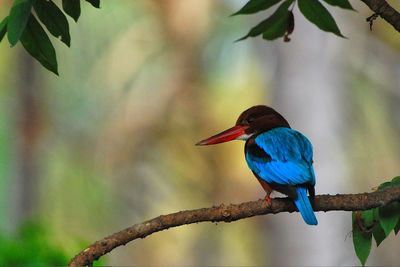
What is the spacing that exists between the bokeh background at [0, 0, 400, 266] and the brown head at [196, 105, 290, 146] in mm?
5032

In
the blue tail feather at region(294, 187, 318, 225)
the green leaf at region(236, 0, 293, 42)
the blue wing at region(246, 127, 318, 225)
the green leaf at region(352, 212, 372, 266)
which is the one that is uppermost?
the green leaf at region(236, 0, 293, 42)

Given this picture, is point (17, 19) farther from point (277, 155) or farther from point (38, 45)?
point (277, 155)

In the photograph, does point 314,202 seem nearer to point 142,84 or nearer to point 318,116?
point 318,116

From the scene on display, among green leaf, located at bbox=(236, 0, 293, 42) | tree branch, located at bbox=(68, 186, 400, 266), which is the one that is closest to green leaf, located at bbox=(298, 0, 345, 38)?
green leaf, located at bbox=(236, 0, 293, 42)

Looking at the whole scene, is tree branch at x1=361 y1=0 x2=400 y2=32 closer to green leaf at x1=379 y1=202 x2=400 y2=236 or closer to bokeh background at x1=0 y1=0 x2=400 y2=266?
green leaf at x1=379 y1=202 x2=400 y2=236

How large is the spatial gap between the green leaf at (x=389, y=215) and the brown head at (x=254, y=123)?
89 cm

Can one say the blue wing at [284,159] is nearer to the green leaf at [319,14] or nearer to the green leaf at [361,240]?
the green leaf at [361,240]

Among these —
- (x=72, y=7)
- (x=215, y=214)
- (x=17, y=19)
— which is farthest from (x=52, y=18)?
(x=215, y=214)

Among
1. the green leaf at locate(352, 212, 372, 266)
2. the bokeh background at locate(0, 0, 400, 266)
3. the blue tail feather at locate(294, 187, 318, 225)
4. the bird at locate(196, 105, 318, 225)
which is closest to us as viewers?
the green leaf at locate(352, 212, 372, 266)

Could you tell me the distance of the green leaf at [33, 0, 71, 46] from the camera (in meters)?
1.44

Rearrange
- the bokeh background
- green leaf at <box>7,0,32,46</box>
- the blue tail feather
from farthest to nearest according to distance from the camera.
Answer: the bokeh background < the blue tail feather < green leaf at <box>7,0,32,46</box>

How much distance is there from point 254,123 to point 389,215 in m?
0.95

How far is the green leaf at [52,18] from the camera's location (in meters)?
1.44

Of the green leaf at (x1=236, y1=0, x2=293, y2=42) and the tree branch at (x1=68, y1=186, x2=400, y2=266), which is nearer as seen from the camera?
the tree branch at (x1=68, y1=186, x2=400, y2=266)
